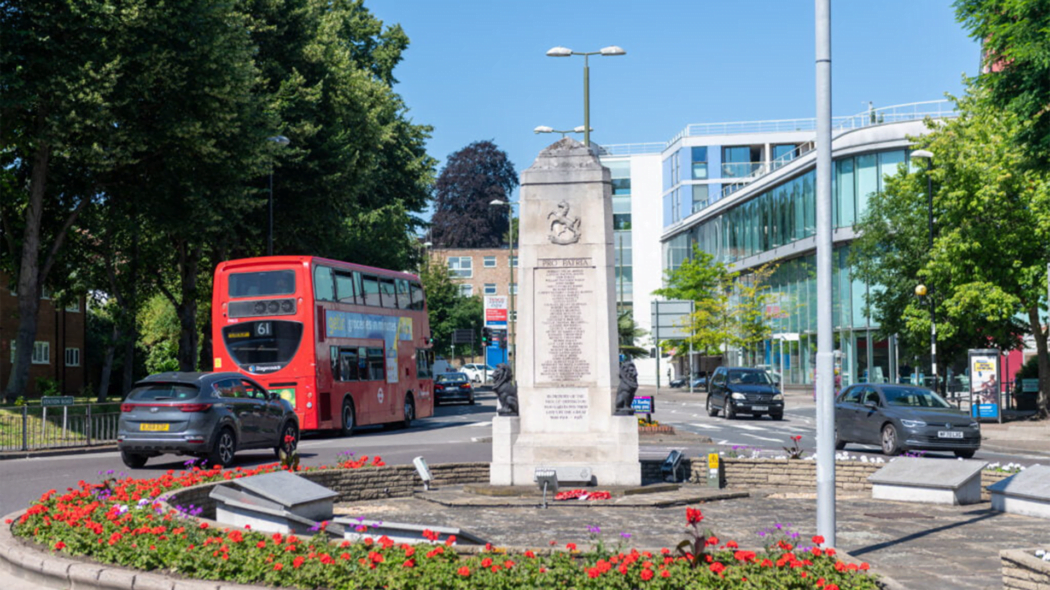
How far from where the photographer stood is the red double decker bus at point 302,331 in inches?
1125

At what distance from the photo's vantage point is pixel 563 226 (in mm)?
14875

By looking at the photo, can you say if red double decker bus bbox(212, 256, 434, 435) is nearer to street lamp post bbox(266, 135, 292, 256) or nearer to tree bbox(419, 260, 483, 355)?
street lamp post bbox(266, 135, 292, 256)

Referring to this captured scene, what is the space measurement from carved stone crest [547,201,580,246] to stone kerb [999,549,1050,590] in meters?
8.14

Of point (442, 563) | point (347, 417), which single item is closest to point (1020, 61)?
point (347, 417)

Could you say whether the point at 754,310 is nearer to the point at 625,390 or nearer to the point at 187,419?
the point at 187,419

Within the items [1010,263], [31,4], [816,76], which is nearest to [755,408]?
[1010,263]

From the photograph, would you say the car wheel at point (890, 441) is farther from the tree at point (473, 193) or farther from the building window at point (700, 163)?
the tree at point (473, 193)

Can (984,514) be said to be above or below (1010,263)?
below

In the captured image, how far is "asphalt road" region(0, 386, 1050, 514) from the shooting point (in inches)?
742

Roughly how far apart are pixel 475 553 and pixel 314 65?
108 feet

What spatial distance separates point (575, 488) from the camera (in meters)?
14.4

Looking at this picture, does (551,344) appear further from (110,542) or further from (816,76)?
(110,542)

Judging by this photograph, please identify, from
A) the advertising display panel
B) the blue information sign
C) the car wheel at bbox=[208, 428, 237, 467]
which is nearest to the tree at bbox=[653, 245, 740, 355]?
the advertising display panel

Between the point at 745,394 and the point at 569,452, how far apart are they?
1037 inches
